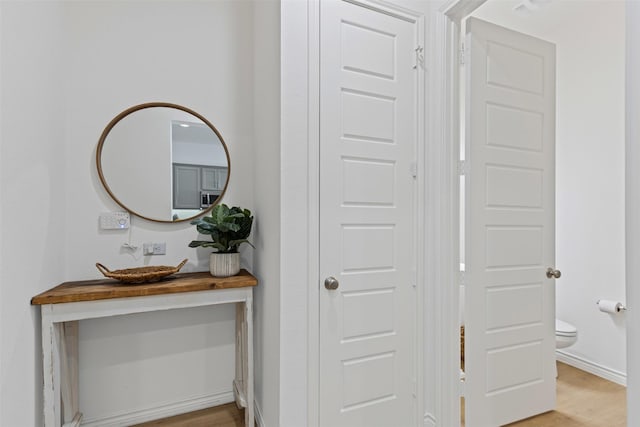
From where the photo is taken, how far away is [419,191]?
189cm

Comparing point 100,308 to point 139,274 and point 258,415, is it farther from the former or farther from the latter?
point 258,415

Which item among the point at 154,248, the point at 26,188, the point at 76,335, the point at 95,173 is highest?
the point at 95,173

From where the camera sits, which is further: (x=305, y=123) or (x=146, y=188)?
(x=146, y=188)

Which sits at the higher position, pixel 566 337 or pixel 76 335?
pixel 76 335

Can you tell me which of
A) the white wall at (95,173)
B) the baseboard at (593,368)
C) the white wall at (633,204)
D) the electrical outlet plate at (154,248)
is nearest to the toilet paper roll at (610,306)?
the baseboard at (593,368)

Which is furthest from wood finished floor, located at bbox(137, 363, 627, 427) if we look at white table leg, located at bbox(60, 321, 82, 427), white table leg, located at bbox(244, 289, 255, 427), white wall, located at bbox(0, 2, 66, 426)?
white wall, located at bbox(0, 2, 66, 426)

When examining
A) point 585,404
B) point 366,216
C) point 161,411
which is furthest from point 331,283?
point 585,404

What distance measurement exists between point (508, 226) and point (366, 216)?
96 cm

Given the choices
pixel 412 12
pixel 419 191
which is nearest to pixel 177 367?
pixel 419 191

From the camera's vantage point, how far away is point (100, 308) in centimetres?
160

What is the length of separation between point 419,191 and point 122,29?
2002 mm

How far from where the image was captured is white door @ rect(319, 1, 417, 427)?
66.2 inches

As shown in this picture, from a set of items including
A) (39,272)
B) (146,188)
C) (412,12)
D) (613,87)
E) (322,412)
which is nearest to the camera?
(39,272)

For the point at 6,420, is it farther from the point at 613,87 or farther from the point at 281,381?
the point at 613,87
